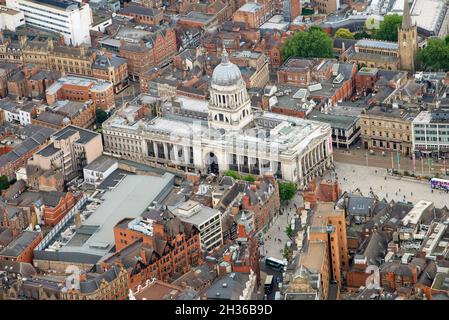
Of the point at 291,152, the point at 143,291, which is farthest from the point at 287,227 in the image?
the point at 143,291

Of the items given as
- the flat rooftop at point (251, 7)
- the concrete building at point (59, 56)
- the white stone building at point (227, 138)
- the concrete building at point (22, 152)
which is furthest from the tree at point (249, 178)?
the flat rooftop at point (251, 7)

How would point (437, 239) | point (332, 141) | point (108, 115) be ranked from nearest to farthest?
point (437, 239) < point (332, 141) < point (108, 115)

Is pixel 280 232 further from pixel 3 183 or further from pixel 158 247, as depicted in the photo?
pixel 3 183

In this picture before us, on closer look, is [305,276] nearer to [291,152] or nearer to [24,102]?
[291,152]

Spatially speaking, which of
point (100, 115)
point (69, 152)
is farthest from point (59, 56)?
point (69, 152)

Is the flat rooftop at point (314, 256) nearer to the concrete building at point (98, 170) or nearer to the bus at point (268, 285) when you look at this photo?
the bus at point (268, 285)

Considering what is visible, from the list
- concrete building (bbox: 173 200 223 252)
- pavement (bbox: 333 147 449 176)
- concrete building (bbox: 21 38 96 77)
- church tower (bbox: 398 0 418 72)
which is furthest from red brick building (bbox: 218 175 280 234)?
concrete building (bbox: 21 38 96 77)
